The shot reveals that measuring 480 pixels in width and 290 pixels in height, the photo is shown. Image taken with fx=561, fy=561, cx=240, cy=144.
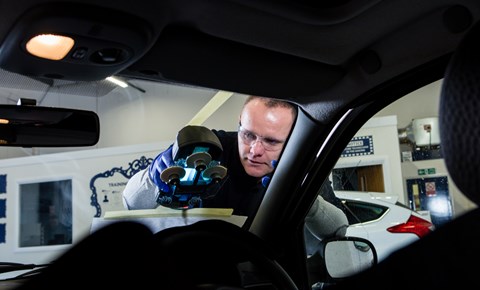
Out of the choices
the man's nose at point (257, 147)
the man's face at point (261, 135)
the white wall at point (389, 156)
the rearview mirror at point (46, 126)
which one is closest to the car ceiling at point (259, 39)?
the rearview mirror at point (46, 126)

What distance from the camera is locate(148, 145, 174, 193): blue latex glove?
7.42 feet

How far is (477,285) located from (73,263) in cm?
33

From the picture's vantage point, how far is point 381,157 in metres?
→ 5.73

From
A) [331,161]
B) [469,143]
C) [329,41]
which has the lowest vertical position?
[469,143]

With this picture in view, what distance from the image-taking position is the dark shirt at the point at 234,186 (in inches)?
110

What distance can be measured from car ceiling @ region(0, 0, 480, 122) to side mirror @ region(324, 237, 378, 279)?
0.89 meters

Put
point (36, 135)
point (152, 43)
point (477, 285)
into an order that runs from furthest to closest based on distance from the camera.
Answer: point (36, 135)
point (152, 43)
point (477, 285)

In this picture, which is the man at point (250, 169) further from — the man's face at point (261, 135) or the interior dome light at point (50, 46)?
the interior dome light at point (50, 46)

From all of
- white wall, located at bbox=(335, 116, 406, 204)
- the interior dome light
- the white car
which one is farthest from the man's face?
white wall, located at bbox=(335, 116, 406, 204)

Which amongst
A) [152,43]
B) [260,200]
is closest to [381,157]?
[260,200]

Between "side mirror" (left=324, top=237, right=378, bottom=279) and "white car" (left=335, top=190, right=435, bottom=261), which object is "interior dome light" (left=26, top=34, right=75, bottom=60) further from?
"white car" (left=335, top=190, right=435, bottom=261)

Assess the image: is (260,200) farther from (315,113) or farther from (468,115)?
(468,115)

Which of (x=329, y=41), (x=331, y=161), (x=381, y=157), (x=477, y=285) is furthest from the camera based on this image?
(x=381, y=157)

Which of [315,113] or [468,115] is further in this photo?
[315,113]
